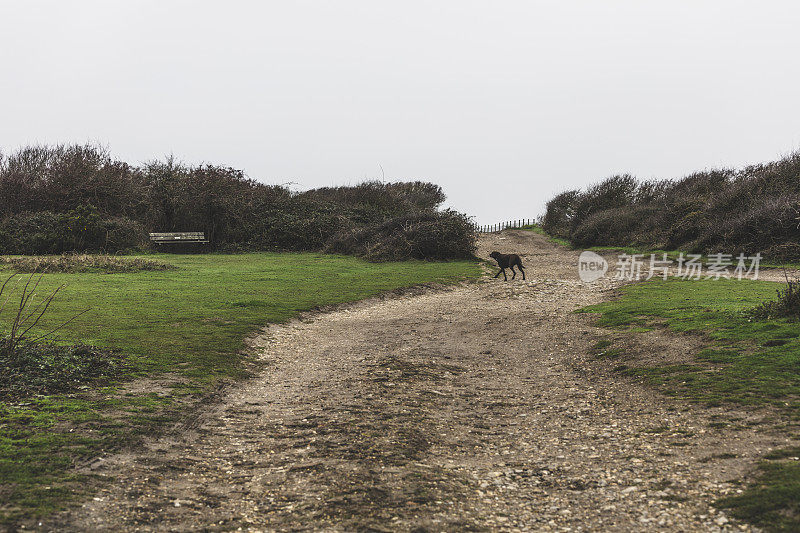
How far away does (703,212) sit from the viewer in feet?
94.0

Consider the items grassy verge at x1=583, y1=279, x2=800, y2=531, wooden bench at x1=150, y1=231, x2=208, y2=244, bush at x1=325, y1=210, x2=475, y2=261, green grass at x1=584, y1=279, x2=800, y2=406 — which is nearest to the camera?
grassy verge at x1=583, y1=279, x2=800, y2=531

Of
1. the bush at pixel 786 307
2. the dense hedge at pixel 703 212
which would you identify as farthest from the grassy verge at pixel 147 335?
the dense hedge at pixel 703 212

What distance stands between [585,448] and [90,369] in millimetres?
7207

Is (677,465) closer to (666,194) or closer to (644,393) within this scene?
(644,393)

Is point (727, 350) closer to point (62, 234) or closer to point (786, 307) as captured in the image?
point (786, 307)

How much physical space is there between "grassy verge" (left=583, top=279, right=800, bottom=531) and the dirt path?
0.30m

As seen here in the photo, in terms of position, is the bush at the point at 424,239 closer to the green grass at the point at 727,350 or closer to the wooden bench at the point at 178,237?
the wooden bench at the point at 178,237

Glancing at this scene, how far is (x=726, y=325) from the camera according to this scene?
33.8 ft

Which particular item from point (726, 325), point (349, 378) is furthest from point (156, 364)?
point (726, 325)

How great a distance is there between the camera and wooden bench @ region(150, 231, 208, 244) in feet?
108

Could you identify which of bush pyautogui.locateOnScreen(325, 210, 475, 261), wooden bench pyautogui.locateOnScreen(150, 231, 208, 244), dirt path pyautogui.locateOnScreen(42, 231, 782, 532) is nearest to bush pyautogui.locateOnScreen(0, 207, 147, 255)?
wooden bench pyautogui.locateOnScreen(150, 231, 208, 244)

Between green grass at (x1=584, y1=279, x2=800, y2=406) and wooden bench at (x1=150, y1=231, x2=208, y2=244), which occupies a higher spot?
wooden bench at (x1=150, y1=231, x2=208, y2=244)

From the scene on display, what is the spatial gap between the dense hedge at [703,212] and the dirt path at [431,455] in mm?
17952

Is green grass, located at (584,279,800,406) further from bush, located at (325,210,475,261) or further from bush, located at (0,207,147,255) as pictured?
bush, located at (0,207,147,255)
